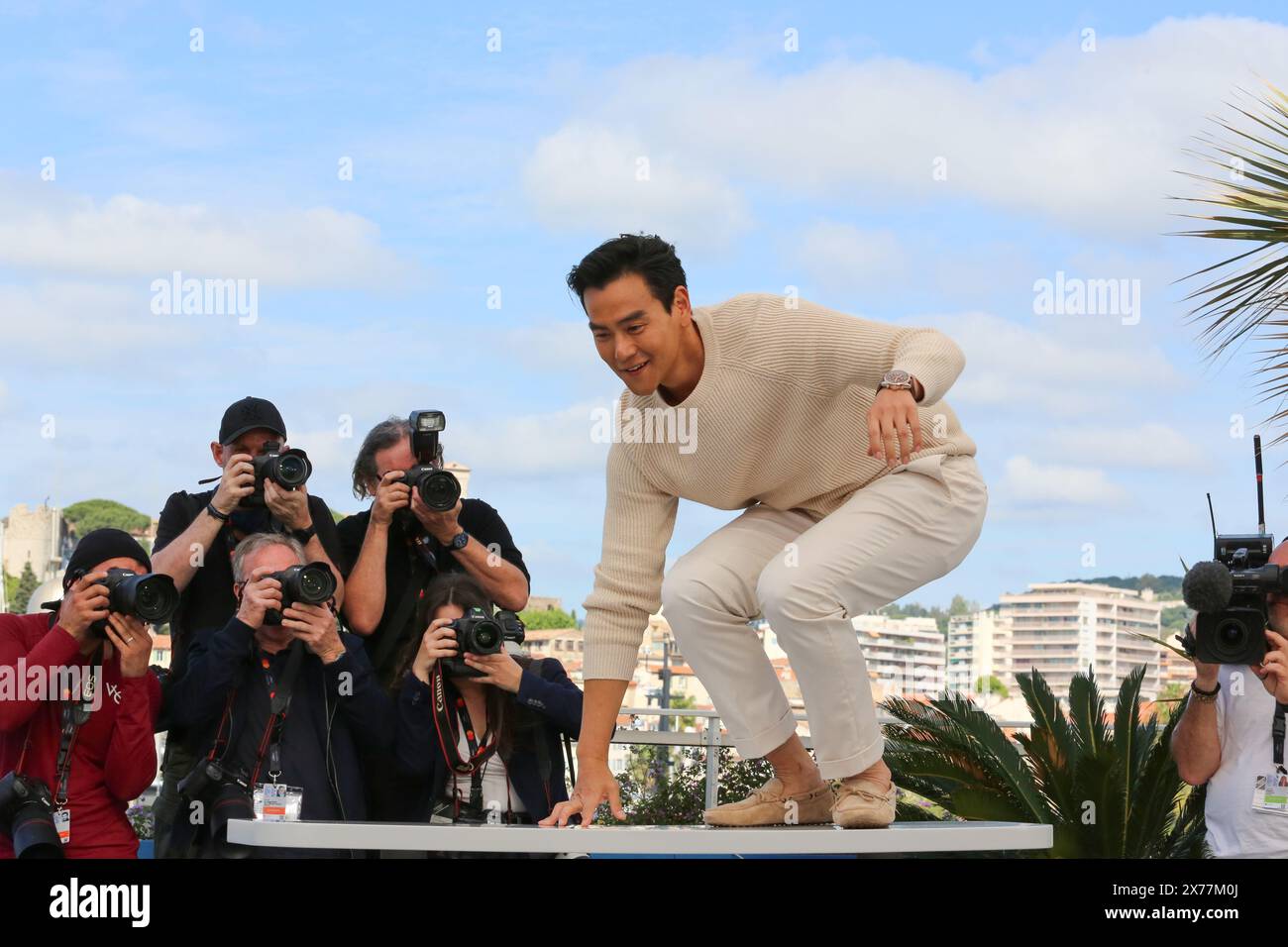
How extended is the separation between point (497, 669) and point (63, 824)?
1.45 m

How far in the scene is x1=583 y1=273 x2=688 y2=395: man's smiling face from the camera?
379cm

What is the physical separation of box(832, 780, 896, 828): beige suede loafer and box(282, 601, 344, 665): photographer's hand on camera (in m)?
1.78

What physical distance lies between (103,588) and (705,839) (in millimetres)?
2167

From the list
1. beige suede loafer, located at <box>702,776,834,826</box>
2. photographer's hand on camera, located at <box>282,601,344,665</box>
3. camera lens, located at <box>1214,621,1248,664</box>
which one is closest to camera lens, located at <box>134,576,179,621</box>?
photographer's hand on camera, located at <box>282,601,344,665</box>

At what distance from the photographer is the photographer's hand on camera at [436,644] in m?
4.79

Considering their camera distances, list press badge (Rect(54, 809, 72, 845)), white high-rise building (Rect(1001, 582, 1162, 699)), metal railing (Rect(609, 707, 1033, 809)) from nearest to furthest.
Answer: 1. press badge (Rect(54, 809, 72, 845))
2. metal railing (Rect(609, 707, 1033, 809))
3. white high-rise building (Rect(1001, 582, 1162, 699))

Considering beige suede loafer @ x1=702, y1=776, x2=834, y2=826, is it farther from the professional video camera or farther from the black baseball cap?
the black baseball cap

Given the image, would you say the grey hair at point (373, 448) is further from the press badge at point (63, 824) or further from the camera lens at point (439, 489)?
the press badge at point (63, 824)

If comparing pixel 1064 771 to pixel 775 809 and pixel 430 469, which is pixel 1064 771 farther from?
pixel 430 469

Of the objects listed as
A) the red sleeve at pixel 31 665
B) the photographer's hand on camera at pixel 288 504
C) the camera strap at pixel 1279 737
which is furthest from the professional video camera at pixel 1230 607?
the red sleeve at pixel 31 665

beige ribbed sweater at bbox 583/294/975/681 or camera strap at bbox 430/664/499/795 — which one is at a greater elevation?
beige ribbed sweater at bbox 583/294/975/681

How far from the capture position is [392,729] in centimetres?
481

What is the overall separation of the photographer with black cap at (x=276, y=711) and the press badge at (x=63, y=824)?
332mm
